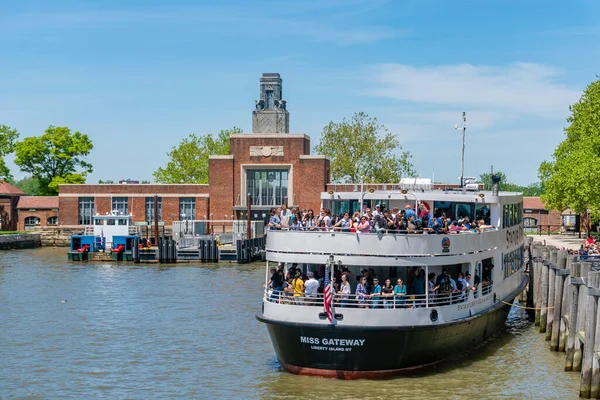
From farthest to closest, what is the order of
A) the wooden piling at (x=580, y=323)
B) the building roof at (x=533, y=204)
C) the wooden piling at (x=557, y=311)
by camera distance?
the building roof at (x=533, y=204) → the wooden piling at (x=557, y=311) → the wooden piling at (x=580, y=323)

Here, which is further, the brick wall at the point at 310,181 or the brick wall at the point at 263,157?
the brick wall at the point at 263,157

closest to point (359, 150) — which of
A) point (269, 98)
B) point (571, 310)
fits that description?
point (269, 98)

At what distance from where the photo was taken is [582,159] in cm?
6488

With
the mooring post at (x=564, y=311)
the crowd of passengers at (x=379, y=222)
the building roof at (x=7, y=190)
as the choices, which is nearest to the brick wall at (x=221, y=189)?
the building roof at (x=7, y=190)

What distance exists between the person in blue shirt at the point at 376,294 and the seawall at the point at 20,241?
6443cm

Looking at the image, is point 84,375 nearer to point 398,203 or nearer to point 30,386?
point 30,386

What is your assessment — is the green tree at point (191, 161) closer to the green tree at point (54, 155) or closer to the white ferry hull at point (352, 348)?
the green tree at point (54, 155)

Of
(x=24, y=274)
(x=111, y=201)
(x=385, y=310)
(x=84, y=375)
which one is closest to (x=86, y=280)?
(x=24, y=274)

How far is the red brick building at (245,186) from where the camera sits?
84.2 metres

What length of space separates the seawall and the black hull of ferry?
6337 centimetres

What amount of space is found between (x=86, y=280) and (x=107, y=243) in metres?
19.9

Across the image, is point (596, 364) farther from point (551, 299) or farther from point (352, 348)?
point (551, 299)

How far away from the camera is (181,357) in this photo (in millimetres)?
28609

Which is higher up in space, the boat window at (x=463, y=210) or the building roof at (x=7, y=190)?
the building roof at (x=7, y=190)
